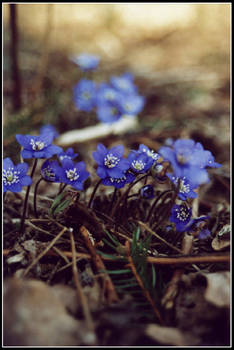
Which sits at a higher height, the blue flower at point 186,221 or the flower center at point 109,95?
the flower center at point 109,95

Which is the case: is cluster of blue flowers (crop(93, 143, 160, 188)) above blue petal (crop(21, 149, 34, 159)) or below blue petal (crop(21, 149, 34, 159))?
below

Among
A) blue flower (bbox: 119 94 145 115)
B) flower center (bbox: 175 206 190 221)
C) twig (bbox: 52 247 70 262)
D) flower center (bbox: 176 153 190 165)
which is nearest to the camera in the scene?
flower center (bbox: 176 153 190 165)

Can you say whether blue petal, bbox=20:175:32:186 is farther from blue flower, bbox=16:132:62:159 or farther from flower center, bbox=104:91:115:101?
flower center, bbox=104:91:115:101

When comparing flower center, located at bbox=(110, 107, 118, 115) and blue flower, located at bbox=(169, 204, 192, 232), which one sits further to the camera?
flower center, located at bbox=(110, 107, 118, 115)

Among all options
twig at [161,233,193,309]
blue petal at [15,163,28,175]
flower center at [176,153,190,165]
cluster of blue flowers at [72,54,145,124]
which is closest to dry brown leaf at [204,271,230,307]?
twig at [161,233,193,309]

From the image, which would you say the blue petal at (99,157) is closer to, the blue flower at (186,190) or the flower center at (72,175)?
the flower center at (72,175)

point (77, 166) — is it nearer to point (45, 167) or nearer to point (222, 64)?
point (45, 167)

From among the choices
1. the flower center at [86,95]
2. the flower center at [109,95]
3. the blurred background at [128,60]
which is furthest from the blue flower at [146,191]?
the flower center at [86,95]
